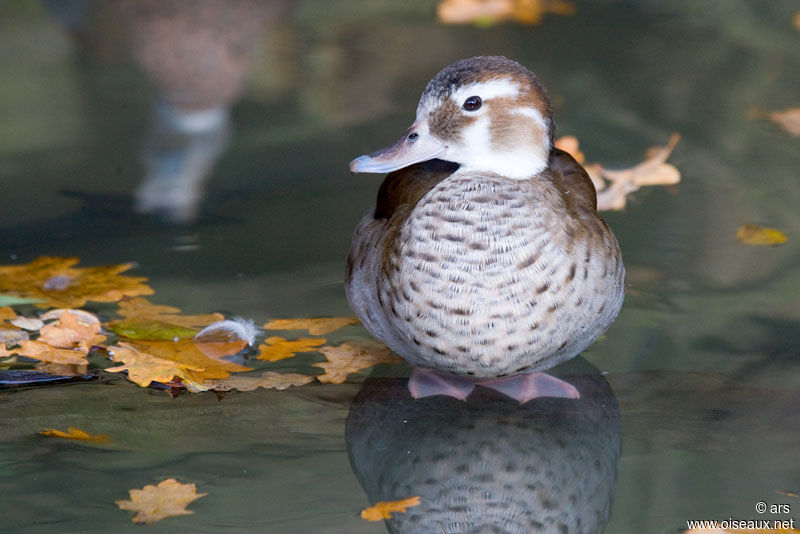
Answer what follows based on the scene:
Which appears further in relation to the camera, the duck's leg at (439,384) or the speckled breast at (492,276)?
the duck's leg at (439,384)

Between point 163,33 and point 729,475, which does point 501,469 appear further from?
point 163,33

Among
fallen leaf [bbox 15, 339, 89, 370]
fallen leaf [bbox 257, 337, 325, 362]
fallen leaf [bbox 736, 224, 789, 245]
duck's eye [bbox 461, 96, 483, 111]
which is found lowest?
fallen leaf [bbox 257, 337, 325, 362]

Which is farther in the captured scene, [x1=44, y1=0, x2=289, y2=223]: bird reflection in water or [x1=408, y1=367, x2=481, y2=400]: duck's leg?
[x1=44, y1=0, x2=289, y2=223]: bird reflection in water

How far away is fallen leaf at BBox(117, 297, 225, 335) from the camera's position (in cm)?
337

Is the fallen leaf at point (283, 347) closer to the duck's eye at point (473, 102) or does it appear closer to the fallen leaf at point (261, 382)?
the fallen leaf at point (261, 382)

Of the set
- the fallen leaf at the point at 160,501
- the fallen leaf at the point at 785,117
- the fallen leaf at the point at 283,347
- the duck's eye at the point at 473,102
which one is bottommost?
the fallen leaf at the point at 160,501

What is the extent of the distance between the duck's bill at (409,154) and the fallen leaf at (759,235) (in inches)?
62.7

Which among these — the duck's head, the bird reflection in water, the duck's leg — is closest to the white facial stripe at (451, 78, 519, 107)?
the duck's head

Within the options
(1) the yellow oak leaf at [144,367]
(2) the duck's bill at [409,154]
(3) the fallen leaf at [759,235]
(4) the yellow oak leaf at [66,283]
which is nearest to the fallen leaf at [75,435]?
(1) the yellow oak leaf at [144,367]

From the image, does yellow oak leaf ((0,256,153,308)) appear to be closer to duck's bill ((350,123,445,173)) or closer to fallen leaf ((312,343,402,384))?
fallen leaf ((312,343,402,384))

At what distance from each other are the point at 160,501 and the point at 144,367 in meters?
0.57

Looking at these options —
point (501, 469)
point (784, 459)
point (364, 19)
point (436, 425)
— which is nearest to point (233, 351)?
point (436, 425)

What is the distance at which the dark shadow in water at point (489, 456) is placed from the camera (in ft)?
8.26

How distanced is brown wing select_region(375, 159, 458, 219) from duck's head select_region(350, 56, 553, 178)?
0.16 m
